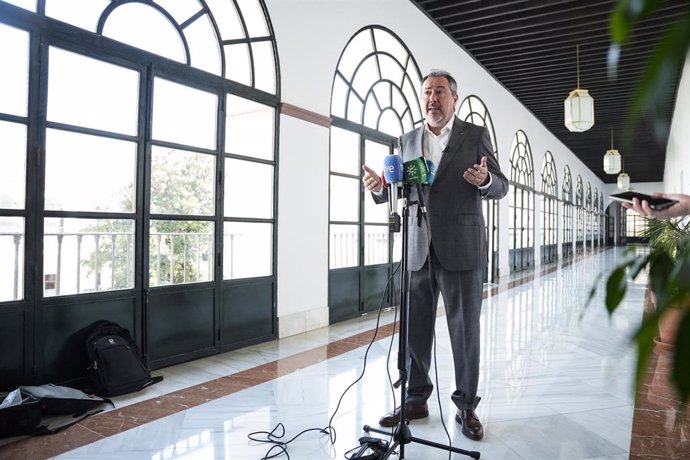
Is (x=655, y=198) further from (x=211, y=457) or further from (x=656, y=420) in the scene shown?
(x=211, y=457)

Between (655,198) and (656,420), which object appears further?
(656,420)

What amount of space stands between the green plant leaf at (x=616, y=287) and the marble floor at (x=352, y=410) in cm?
107

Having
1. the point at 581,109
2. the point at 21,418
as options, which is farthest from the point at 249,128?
the point at 581,109

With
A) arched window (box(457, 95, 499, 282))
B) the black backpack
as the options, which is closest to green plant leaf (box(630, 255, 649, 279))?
the black backpack

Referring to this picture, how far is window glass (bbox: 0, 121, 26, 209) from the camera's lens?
2.67m

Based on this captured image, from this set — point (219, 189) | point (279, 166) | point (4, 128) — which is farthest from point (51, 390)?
point (279, 166)

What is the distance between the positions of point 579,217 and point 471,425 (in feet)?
69.4

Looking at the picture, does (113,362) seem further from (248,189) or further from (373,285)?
(373,285)

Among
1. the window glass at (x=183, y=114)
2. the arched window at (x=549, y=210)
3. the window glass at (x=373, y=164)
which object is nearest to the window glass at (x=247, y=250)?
the window glass at (x=183, y=114)

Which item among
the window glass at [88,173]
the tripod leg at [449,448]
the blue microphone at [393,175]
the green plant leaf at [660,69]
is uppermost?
the window glass at [88,173]

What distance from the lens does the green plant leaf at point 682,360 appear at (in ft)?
0.93

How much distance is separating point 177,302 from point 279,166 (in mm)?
1555

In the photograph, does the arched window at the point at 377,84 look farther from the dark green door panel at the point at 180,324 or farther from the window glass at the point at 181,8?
the dark green door panel at the point at 180,324

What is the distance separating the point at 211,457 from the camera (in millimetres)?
2111
